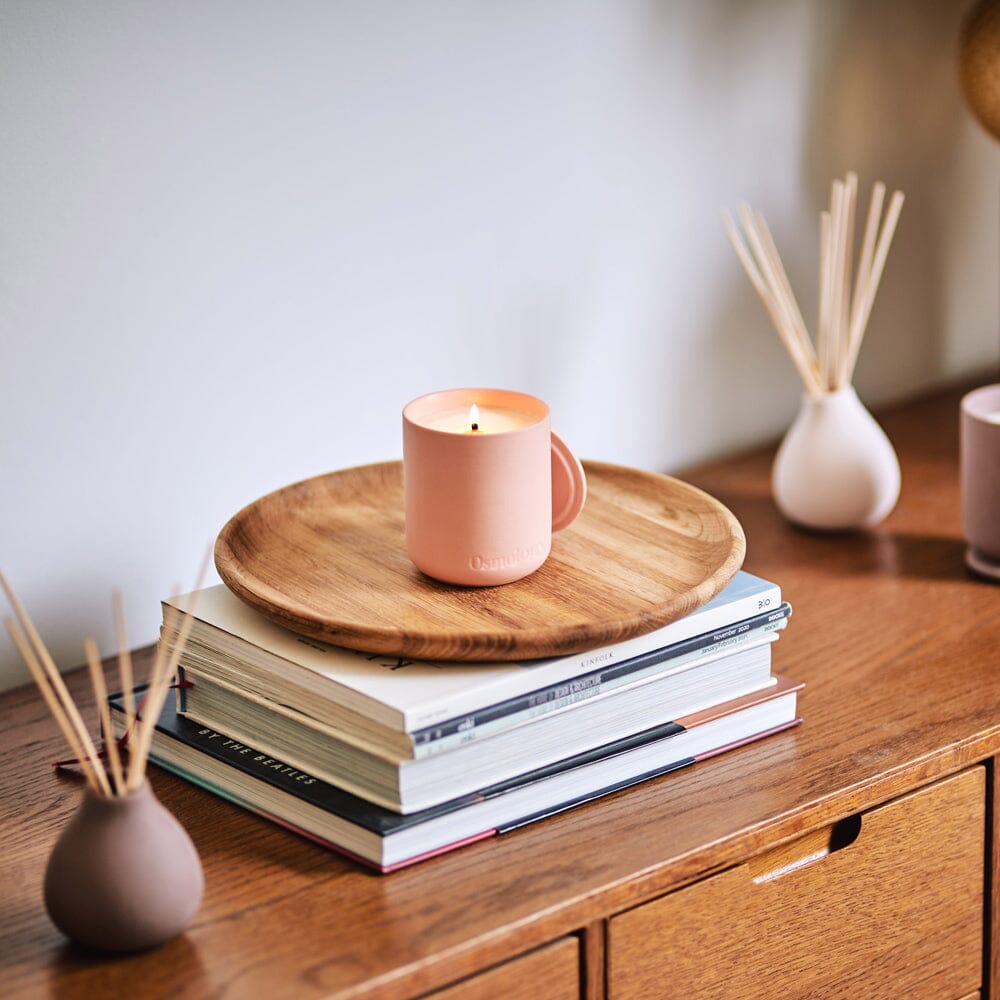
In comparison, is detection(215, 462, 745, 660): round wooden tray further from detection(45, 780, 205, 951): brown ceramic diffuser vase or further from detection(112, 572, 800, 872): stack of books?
detection(45, 780, 205, 951): brown ceramic diffuser vase

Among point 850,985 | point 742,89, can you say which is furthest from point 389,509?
point 742,89

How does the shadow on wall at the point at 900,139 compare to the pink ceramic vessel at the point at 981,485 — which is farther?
the shadow on wall at the point at 900,139

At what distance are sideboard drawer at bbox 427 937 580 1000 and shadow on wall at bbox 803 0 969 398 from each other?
2.92 feet

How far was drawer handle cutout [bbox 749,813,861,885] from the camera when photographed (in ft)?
2.61

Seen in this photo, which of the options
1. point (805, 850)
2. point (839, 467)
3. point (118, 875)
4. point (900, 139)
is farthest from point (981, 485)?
point (118, 875)

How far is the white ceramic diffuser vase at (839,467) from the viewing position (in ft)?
3.81

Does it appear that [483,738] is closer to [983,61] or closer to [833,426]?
[833,426]

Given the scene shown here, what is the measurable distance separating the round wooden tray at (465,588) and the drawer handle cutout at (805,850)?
157 mm

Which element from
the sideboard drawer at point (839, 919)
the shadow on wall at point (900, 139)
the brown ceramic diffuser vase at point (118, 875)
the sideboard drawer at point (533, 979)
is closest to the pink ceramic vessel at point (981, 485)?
the sideboard drawer at point (839, 919)

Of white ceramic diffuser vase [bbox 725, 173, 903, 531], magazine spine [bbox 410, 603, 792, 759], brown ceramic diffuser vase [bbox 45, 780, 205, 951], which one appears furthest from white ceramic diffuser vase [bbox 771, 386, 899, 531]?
brown ceramic diffuser vase [bbox 45, 780, 205, 951]

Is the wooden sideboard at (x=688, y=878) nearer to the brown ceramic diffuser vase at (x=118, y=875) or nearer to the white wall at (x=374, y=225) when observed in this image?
the brown ceramic diffuser vase at (x=118, y=875)

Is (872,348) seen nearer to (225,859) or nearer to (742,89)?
(742,89)

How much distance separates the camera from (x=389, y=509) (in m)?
0.95

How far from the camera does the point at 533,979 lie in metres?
0.70
